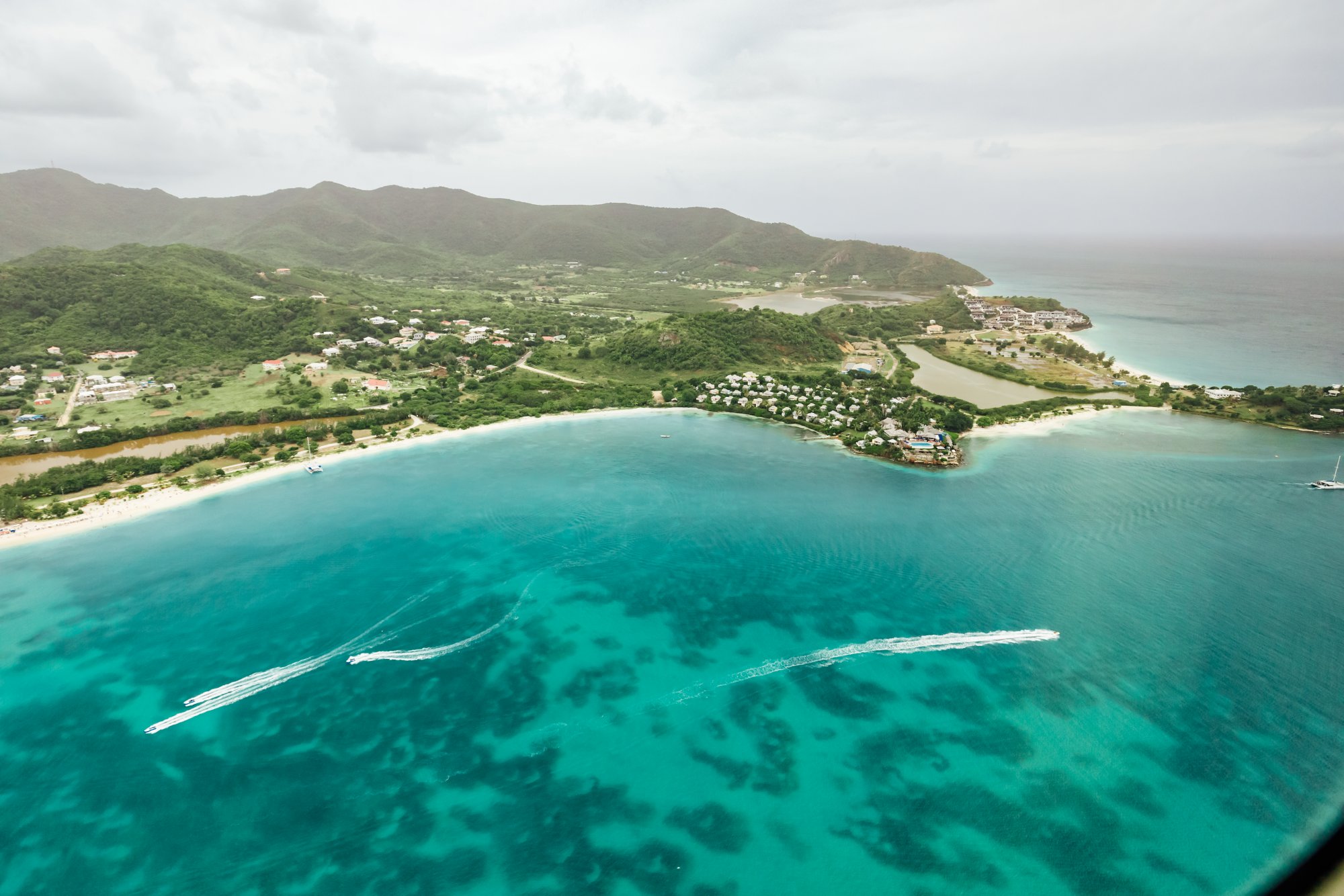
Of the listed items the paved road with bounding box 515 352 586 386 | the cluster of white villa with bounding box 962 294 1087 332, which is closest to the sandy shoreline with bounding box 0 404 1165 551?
the paved road with bounding box 515 352 586 386

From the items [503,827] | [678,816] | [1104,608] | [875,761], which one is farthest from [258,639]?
[1104,608]

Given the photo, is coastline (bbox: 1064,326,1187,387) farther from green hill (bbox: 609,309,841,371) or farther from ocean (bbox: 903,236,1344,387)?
green hill (bbox: 609,309,841,371)

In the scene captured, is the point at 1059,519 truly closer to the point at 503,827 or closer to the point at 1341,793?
the point at 1341,793

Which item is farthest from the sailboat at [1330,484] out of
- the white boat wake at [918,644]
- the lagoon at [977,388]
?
the white boat wake at [918,644]

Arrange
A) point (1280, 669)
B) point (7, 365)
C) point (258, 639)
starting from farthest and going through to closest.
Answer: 1. point (7, 365)
2. point (258, 639)
3. point (1280, 669)

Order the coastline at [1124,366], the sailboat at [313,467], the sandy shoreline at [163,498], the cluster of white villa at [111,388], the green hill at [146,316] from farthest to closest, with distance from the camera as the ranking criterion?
1. the green hill at [146,316]
2. the coastline at [1124,366]
3. the cluster of white villa at [111,388]
4. the sailboat at [313,467]
5. the sandy shoreline at [163,498]

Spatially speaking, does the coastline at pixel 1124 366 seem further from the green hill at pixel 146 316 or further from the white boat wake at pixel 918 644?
the green hill at pixel 146 316
